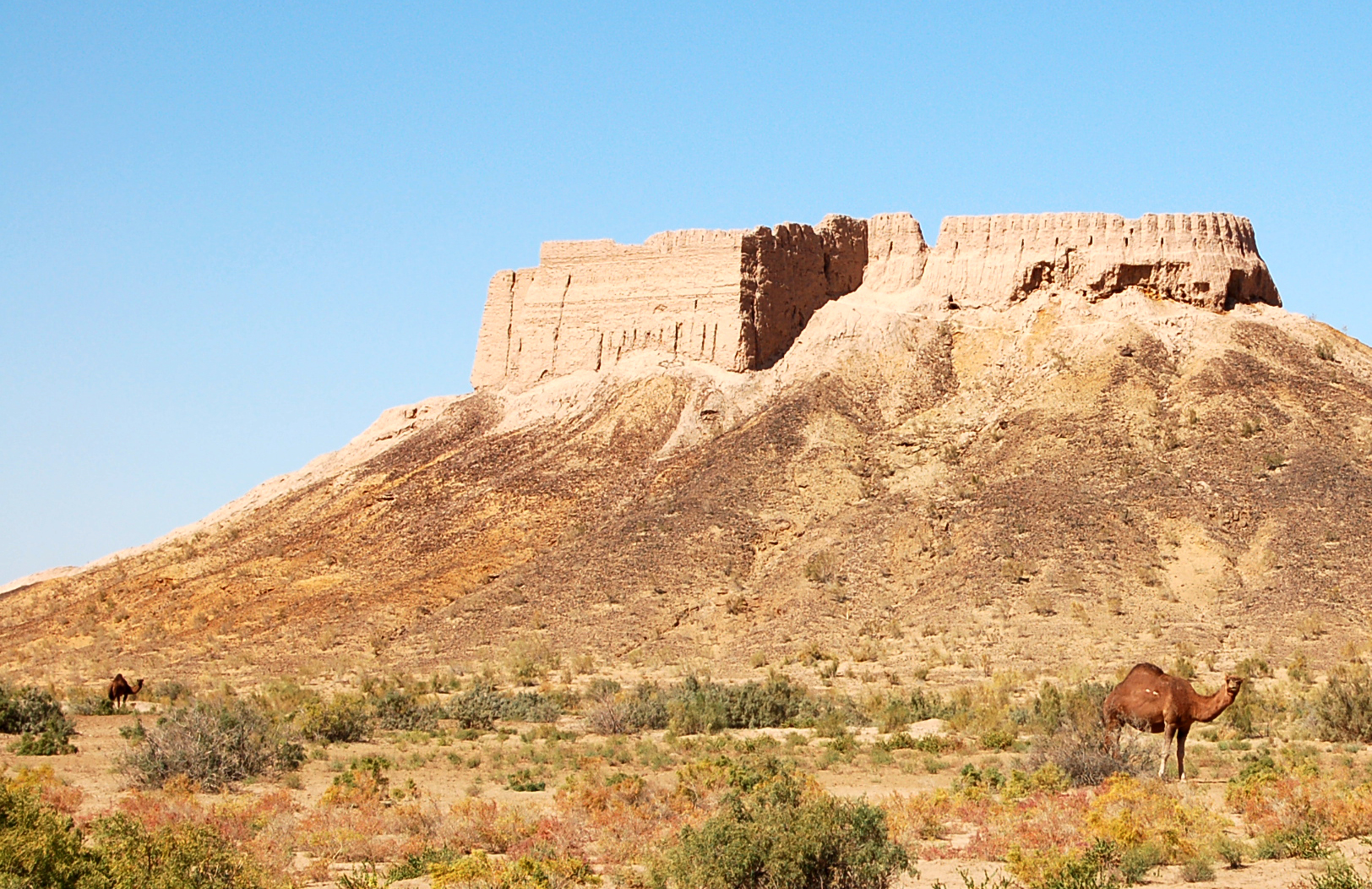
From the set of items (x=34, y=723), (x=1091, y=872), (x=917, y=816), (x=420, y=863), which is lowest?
(x=420, y=863)

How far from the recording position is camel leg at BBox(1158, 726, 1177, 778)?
60.1 ft

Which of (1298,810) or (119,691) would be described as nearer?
(1298,810)

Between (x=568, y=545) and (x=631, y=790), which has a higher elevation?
(x=568, y=545)

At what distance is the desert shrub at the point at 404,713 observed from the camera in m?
28.1

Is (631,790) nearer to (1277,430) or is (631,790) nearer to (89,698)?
(89,698)

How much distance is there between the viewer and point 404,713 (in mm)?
28906

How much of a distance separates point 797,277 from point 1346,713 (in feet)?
102

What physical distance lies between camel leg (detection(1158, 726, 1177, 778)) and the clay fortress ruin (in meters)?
31.1

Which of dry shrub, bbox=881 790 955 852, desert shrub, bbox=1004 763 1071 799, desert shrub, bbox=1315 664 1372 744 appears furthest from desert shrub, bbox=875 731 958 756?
dry shrub, bbox=881 790 955 852

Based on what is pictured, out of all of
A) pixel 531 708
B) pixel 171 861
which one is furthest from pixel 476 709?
pixel 171 861

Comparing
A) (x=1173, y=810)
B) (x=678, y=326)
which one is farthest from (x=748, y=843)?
(x=678, y=326)

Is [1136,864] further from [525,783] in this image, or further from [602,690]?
[602,690]

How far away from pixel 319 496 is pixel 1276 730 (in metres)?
36.5

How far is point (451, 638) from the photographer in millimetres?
41031
